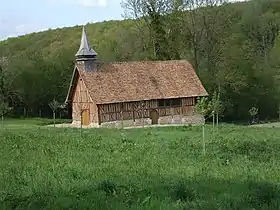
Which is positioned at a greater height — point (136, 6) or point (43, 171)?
point (136, 6)

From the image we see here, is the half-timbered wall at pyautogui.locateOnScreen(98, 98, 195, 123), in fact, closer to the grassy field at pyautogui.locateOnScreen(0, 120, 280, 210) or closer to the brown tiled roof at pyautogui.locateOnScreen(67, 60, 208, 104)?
the brown tiled roof at pyautogui.locateOnScreen(67, 60, 208, 104)

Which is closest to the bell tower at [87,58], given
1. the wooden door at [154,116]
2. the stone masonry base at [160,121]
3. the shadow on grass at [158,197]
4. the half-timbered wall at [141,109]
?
the half-timbered wall at [141,109]

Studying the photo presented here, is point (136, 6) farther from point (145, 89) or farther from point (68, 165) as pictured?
point (68, 165)

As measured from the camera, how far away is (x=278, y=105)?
60500mm

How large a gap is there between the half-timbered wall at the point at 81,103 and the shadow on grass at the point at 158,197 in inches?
1446

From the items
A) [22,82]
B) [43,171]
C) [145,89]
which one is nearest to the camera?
[43,171]

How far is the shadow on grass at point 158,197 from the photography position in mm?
10383

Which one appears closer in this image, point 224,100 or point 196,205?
point 196,205

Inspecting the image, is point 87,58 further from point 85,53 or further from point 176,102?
point 176,102

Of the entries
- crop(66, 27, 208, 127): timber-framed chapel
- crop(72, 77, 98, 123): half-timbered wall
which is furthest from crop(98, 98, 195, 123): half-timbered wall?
crop(72, 77, 98, 123): half-timbered wall

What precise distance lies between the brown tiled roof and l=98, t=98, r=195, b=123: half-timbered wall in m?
0.78

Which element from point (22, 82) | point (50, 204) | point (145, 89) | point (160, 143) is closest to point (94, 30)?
point (22, 82)

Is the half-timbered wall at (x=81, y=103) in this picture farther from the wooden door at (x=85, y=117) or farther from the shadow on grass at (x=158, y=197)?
the shadow on grass at (x=158, y=197)

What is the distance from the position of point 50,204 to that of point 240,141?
56.4 ft
